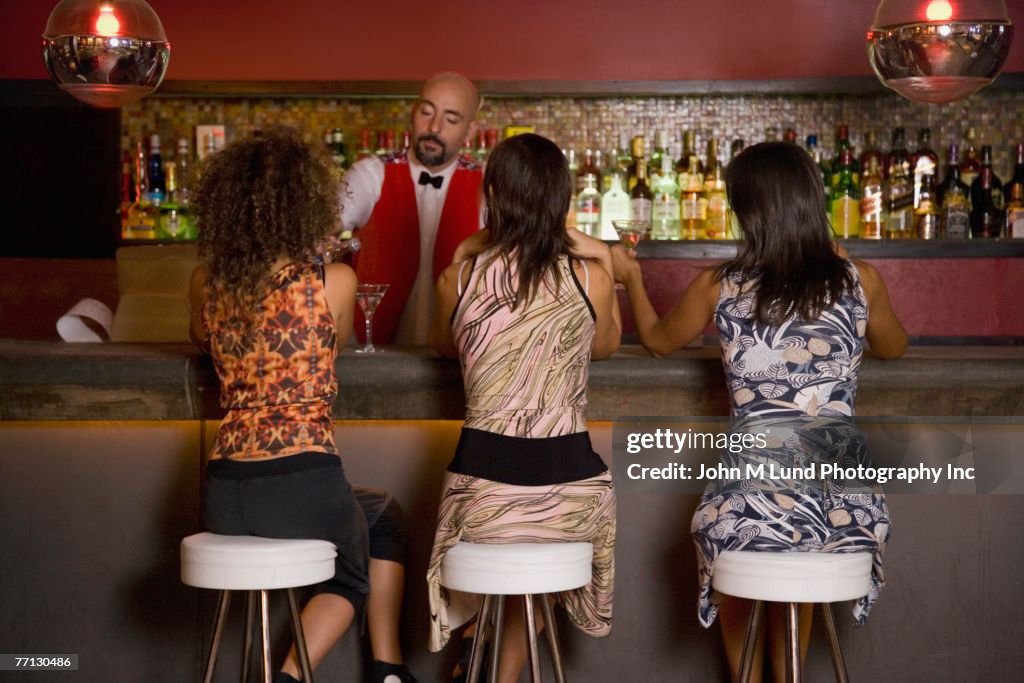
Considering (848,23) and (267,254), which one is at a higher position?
(848,23)

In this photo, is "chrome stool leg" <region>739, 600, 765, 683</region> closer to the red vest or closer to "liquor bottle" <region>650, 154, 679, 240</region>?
the red vest

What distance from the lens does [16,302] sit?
4.59 metres

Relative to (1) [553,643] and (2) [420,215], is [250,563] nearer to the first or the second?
(1) [553,643]

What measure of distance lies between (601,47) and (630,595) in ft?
7.92

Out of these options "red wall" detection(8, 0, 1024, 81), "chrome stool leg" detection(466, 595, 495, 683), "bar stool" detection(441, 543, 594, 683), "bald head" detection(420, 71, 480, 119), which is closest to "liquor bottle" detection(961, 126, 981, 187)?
"red wall" detection(8, 0, 1024, 81)

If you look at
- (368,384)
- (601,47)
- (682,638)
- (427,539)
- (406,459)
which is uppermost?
(601,47)

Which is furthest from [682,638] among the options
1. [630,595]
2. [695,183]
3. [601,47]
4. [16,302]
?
[16,302]

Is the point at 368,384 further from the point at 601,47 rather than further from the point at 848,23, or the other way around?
the point at 848,23

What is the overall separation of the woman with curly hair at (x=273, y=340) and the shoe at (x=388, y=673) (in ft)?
1.19

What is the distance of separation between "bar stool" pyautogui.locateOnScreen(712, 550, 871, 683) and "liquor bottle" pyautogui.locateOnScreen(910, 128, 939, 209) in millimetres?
2590

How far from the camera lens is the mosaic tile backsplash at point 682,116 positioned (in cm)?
437

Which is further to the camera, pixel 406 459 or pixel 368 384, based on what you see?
pixel 406 459

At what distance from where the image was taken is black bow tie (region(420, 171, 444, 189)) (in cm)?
365

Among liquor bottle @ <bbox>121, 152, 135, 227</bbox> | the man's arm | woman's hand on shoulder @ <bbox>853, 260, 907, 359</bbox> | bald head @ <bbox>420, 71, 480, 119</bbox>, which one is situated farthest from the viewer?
liquor bottle @ <bbox>121, 152, 135, 227</bbox>
